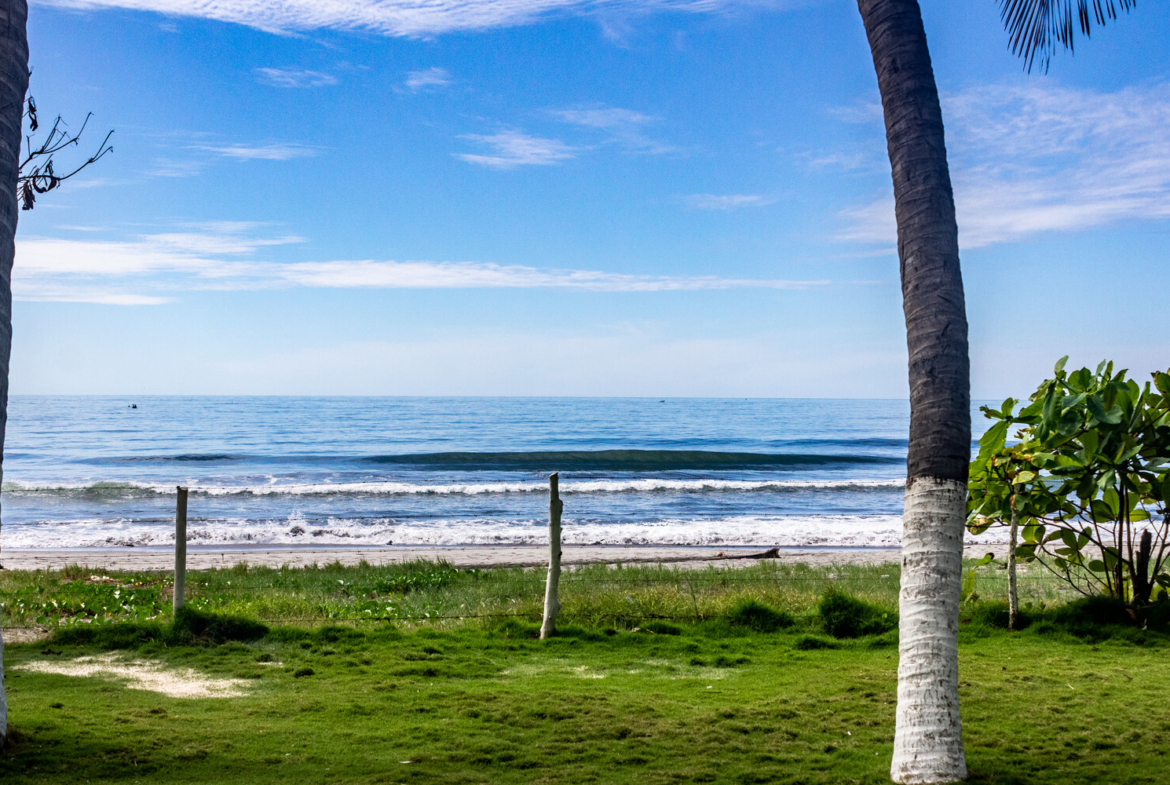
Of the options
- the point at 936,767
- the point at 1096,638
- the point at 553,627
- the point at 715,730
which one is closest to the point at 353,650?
the point at 553,627

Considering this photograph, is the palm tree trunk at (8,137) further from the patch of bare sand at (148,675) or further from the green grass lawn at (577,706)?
the patch of bare sand at (148,675)

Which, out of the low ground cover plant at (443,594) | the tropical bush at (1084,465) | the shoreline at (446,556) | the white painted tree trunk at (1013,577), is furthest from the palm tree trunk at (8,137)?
the shoreline at (446,556)

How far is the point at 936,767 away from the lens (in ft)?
13.9

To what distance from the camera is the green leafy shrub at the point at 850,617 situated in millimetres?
8461

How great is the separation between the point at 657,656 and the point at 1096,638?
164 inches

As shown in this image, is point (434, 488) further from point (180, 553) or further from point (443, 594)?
point (180, 553)

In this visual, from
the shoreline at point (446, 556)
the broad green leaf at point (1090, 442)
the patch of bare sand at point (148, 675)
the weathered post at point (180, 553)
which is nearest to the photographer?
the patch of bare sand at point (148, 675)

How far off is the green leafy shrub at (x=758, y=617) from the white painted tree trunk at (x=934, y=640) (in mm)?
4351

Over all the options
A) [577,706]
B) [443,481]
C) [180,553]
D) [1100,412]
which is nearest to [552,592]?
[577,706]

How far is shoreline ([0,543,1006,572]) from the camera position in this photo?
16000 millimetres

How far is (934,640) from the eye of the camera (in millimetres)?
4262

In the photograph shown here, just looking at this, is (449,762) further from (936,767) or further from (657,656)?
(657,656)

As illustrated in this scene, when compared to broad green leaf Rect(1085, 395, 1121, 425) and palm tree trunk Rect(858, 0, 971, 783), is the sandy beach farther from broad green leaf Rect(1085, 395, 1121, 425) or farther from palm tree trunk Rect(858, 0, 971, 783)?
palm tree trunk Rect(858, 0, 971, 783)

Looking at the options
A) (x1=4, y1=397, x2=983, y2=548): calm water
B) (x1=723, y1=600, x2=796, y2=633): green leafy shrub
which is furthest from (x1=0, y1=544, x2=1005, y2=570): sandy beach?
(x1=723, y1=600, x2=796, y2=633): green leafy shrub
